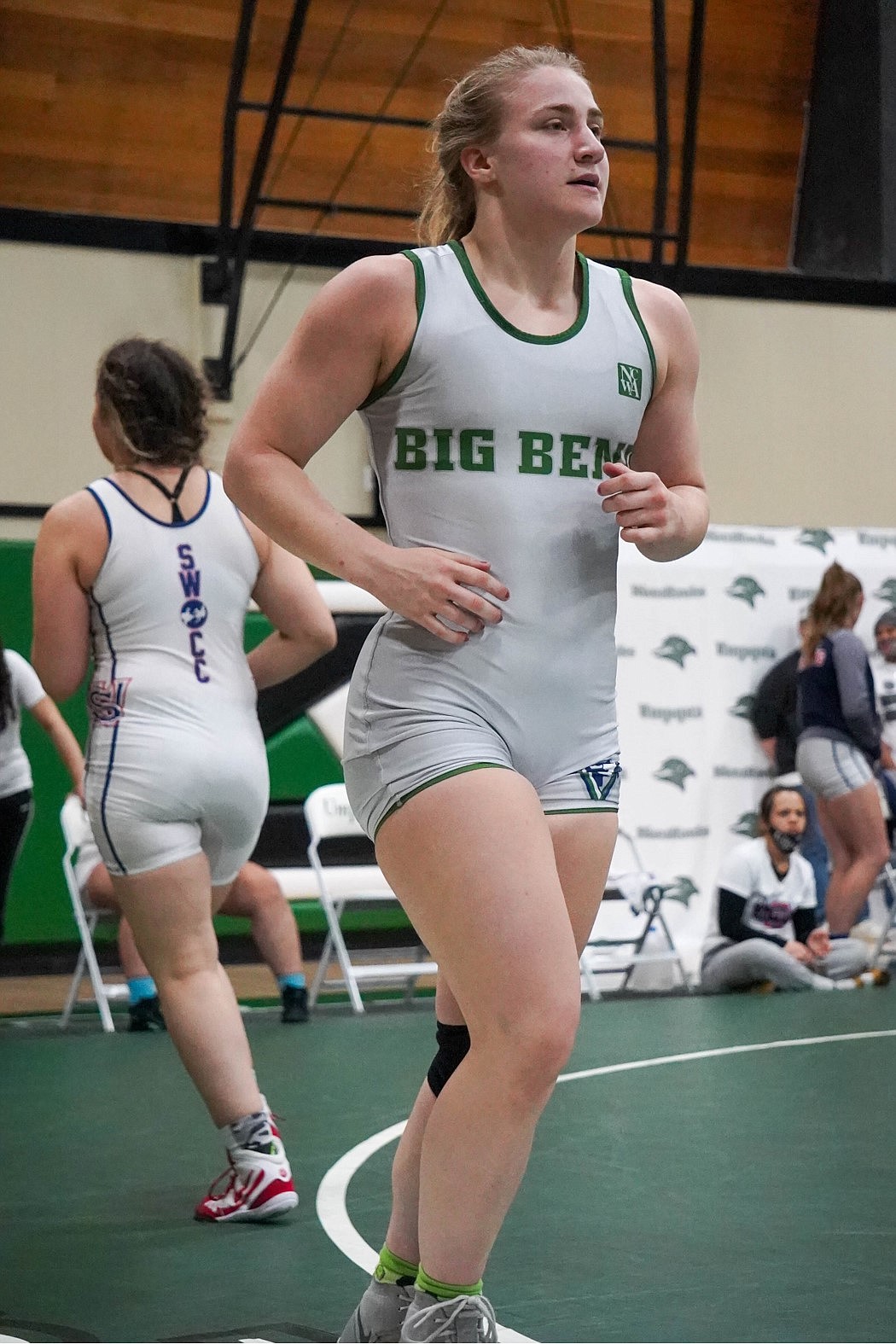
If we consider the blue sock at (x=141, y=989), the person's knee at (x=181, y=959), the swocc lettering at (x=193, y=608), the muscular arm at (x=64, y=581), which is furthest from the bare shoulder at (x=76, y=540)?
the blue sock at (x=141, y=989)

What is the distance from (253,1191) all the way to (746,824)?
5.93 m

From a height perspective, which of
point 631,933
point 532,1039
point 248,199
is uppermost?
point 248,199

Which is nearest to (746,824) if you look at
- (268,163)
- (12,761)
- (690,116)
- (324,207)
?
(690,116)

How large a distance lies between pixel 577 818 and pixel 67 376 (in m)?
8.75

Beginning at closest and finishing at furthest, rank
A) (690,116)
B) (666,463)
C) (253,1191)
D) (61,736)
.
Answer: (666,463)
(253,1191)
(61,736)
(690,116)

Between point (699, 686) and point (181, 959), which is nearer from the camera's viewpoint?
point (181, 959)

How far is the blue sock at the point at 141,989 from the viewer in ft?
23.7

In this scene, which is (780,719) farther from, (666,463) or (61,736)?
(666,463)

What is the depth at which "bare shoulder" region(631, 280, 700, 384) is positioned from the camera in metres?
2.49

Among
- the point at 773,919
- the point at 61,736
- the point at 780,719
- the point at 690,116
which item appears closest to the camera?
the point at 61,736

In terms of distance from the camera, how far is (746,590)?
378 inches

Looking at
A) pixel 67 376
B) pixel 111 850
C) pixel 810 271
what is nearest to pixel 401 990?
pixel 67 376

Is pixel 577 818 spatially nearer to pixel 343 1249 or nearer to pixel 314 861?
pixel 343 1249

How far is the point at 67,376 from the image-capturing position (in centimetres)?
1055
